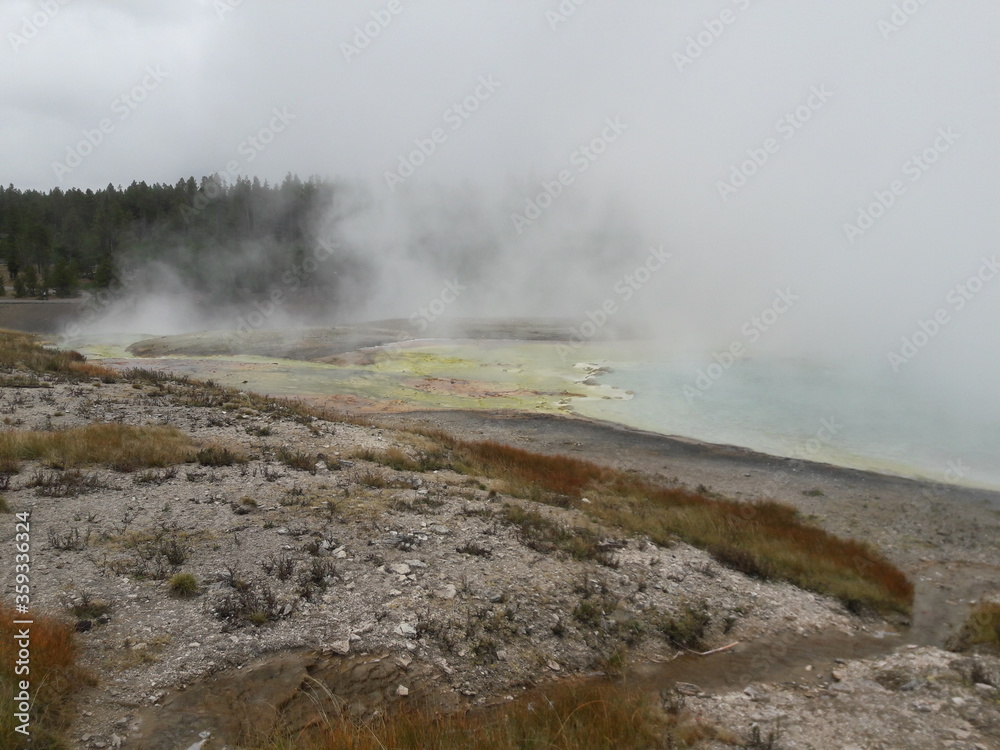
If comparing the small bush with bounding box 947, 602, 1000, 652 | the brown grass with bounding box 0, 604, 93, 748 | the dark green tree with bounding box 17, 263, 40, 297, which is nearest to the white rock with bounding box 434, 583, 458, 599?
the brown grass with bounding box 0, 604, 93, 748

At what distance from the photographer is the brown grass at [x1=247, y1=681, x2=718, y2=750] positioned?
4.98m

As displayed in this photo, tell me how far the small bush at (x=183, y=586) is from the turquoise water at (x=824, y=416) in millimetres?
22493

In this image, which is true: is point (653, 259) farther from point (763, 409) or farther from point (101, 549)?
point (101, 549)

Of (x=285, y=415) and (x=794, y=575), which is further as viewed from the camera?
(x=285, y=415)

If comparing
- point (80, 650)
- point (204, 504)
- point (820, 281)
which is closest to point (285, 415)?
point (204, 504)

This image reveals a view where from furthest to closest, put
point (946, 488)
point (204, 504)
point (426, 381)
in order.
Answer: point (426, 381), point (946, 488), point (204, 504)

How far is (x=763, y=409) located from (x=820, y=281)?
58231 millimetres

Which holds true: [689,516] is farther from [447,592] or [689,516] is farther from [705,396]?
[705,396]

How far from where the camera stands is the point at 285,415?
64.0 feet

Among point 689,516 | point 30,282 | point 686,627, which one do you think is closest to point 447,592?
point 686,627

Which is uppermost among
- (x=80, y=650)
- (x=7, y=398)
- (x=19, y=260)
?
(x=19, y=260)

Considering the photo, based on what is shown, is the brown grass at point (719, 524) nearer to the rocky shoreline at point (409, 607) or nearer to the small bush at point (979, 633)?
the rocky shoreline at point (409, 607)

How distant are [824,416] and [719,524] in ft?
63.9

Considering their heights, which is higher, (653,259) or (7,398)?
(653,259)
